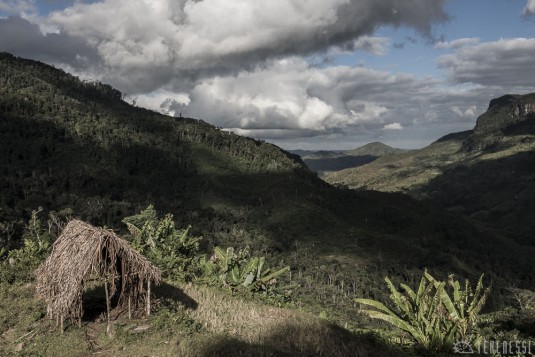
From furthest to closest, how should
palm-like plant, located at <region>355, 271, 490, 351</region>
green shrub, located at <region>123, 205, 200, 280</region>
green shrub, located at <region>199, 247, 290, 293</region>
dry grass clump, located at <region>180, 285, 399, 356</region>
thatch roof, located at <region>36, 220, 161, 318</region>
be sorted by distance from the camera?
green shrub, located at <region>123, 205, 200, 280</region> → green shrub, located at <region>199, 247, 290, 293</region> → thatch roof, located at <region>36, 220, 161, 318</region> → palm-like plant, located at <region>355, 271, 490, 351</region> → dry grass clump, located at <region>180, 285, 399, 356</region>

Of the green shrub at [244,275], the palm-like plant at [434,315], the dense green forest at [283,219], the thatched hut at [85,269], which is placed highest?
the thatched hut at [85,269]

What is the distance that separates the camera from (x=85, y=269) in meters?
11.2

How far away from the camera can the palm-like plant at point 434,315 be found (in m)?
10.9

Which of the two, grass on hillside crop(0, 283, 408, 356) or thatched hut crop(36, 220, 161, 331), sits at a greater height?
thatched hut crop(36, 220, 161, 331)

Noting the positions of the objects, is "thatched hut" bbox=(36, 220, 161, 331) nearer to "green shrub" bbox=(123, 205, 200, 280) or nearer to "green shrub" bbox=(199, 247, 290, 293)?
"green shrub" bbox=(199, 247, 290, 293)

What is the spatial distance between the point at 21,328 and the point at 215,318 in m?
5.69

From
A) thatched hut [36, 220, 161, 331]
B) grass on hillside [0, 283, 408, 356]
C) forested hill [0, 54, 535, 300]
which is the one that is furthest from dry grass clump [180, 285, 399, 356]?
forested hill [0, 54, 535, 300]

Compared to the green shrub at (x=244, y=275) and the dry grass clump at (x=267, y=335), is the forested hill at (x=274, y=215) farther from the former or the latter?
the dry grass clump at (x=267, y=335)

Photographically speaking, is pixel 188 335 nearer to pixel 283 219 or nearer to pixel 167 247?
pixel 167 247

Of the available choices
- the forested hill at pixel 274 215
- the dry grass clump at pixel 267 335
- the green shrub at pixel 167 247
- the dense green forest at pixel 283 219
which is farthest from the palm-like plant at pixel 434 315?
the forested hill at pixel 274 215

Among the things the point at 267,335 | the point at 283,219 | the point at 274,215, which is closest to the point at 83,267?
the point at 267,335

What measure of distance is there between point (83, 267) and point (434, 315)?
9621 mm

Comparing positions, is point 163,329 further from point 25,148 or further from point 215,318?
point 25,148

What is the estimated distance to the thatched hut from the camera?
1130cm
